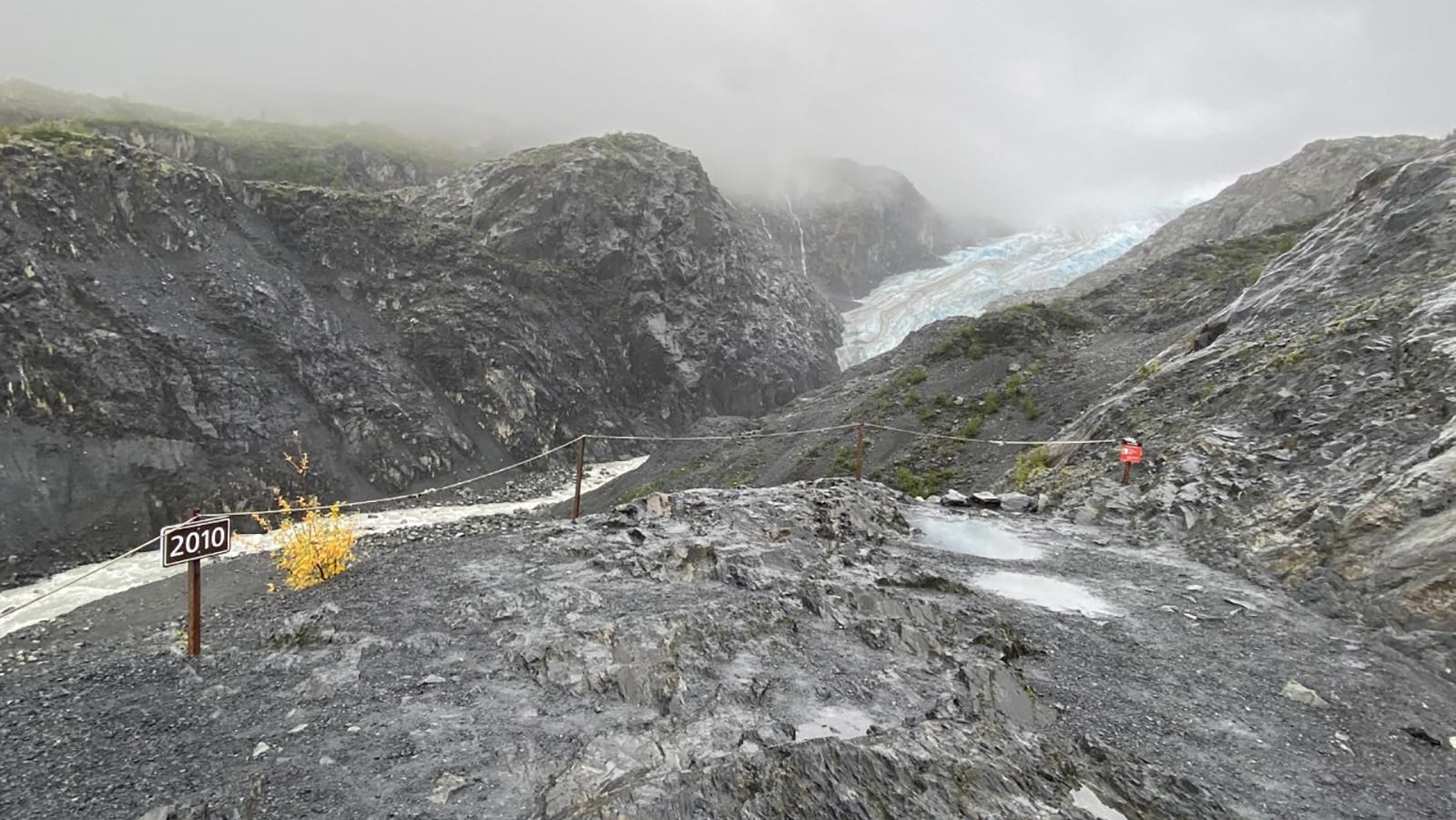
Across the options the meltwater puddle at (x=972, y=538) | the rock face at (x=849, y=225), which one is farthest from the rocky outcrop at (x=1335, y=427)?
the rock face at (x=849, y=225)

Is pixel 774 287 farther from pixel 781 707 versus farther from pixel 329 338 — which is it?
pixel 781 707

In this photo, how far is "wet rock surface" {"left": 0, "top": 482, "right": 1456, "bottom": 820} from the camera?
4953 mm

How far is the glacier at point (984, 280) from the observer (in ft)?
304

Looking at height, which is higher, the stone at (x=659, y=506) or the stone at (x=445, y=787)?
the stone at (x=445, y=787)

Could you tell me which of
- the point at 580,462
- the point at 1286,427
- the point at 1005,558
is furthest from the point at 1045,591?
the point at 580,462

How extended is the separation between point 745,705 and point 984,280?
334 ft

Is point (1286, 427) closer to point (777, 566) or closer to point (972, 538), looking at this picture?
point (972, 538)

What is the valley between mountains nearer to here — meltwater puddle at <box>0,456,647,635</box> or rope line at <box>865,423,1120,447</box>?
rope line at <box>865,423,1120,447</box>

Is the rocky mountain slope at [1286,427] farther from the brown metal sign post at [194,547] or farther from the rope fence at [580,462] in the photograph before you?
the brown metal sign post at [194,547]

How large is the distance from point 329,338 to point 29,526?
16.6 m

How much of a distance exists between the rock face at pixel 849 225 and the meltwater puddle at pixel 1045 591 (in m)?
105

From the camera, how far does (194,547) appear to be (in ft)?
23.1

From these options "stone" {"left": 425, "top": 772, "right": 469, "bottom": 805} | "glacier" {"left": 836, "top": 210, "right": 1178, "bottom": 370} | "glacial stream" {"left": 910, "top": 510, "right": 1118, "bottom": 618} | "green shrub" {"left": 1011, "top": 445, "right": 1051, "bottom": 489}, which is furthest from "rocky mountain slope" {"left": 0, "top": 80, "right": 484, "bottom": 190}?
"stone" {"left": 425, "top": 772, "right": 469, "bottom": 805}

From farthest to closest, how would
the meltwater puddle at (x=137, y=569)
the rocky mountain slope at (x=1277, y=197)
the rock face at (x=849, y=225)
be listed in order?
the rock face at (x=849, y=225) < the rocky mountain slope at (x=1277, y=197) < the meltwater puddle at (x=137, y=569)
